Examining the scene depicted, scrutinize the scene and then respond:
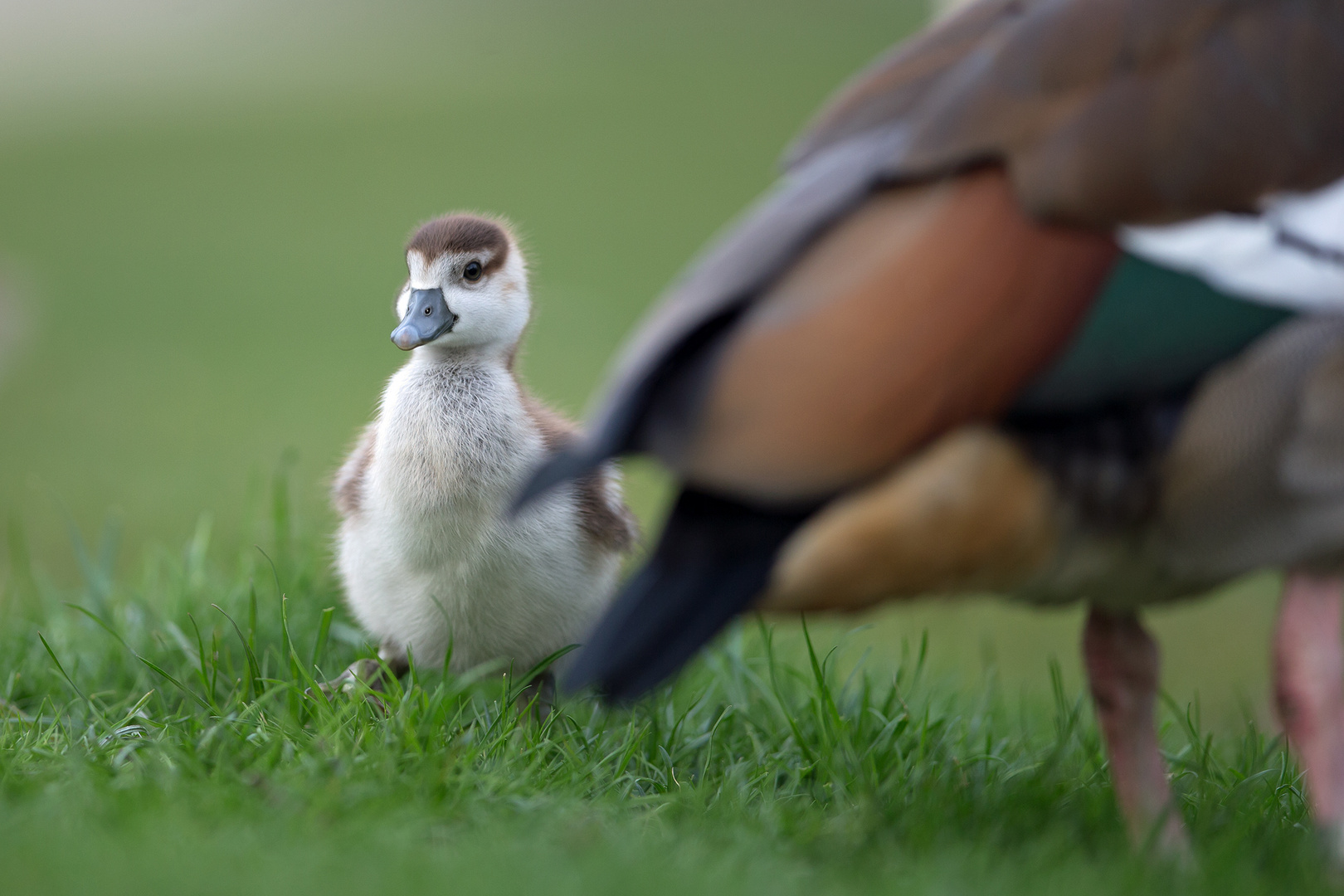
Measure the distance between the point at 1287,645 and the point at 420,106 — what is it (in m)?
22.3

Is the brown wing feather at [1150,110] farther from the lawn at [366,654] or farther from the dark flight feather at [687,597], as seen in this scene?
the lawn at [366,654]

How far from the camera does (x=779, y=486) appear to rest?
220 centimetres

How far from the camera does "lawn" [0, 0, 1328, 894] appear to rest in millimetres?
2459

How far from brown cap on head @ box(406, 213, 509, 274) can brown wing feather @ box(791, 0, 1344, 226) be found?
133 centimetres

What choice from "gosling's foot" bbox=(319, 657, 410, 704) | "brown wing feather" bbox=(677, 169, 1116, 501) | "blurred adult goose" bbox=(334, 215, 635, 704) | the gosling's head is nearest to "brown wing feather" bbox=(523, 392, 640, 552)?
"blurred adult goose" bbox=(334, 215, 635, 704)

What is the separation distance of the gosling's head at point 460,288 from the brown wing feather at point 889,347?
1.26m

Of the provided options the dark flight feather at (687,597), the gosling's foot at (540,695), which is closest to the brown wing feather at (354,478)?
the gosling's foot at (540,695)

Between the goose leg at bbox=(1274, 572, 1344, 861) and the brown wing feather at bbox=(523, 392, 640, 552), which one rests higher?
the brown wing feather at bbox=(523, 392, 640, 552)

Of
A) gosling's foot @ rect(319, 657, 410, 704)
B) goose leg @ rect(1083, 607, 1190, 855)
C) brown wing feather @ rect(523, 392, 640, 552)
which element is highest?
brown wing feather @ rect(523, 392, 640, 552)

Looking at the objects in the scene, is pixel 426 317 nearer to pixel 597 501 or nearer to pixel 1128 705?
pixel 597 501

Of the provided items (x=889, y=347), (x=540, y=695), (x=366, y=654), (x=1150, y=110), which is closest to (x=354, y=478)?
(x=366, y=654)

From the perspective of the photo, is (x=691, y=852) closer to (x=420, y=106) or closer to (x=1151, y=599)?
(x=1151, y=599)

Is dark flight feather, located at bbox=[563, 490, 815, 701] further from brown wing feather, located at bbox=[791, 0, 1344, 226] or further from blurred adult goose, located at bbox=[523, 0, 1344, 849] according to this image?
brown wing feather, located at bbox=[791, 0, 1344, 226]

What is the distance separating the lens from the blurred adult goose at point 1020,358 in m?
2.22
